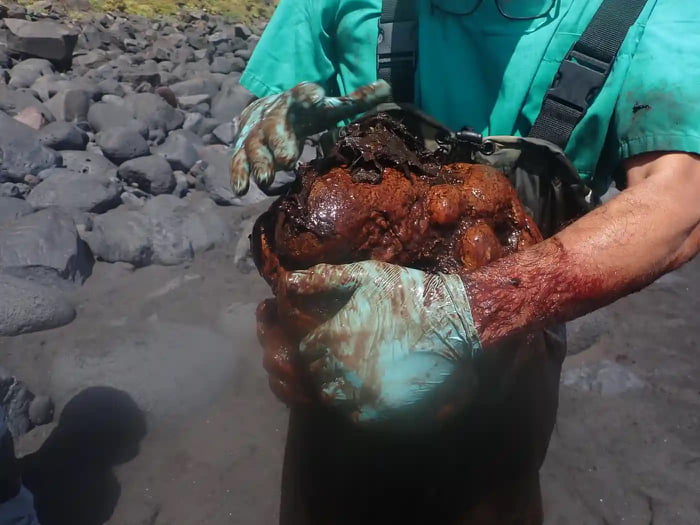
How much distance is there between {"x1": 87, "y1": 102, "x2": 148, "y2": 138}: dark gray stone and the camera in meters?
6.88

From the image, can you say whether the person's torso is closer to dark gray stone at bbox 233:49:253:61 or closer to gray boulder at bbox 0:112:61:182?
gray boulder at bbox 0:112:61:182

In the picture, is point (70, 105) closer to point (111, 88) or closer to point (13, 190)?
point (111, 88)

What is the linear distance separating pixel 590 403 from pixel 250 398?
82.2 inches

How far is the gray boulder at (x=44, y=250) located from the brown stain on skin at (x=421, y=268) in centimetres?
295

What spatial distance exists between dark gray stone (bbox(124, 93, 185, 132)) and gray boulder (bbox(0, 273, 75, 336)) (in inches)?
138

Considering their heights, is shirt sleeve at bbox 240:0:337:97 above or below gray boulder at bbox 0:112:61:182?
above

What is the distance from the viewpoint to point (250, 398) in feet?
12.3

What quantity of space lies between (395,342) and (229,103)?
7.25 metres

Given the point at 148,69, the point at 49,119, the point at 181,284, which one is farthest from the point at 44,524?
the point at 148,69

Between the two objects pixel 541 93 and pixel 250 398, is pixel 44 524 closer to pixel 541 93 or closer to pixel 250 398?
pixel 250 398

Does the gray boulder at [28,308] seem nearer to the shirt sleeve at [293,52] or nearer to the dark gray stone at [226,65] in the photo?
the shirt sleeve at [293,52]

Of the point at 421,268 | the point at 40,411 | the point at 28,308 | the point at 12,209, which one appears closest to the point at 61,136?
the point at 12,209

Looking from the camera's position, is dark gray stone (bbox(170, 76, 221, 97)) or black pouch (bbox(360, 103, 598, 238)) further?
dark gray stone (bbox(170, 76, 221, 97))

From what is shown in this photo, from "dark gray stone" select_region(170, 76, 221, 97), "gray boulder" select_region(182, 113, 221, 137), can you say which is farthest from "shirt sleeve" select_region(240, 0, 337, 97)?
"dark gray stone" select_region(170, 76, 221, 97)
